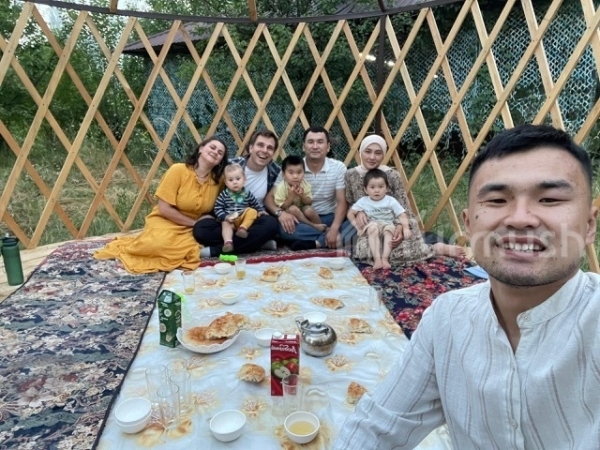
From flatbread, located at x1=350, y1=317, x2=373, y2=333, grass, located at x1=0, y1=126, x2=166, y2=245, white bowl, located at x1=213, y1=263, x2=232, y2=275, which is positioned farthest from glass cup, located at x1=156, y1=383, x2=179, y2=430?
grass, located at x1=0, y1=126, x2=166, y2=245

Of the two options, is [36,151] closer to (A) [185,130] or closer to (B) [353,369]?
(A) [185,130]

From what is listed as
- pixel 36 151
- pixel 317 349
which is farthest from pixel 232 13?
pixel 317 349

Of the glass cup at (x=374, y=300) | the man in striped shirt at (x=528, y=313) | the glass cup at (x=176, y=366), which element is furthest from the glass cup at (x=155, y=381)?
the glass cup at (x=374, y=300)

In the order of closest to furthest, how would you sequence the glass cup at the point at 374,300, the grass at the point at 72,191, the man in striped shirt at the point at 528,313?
the man in striped shirt at the point at 528,313 < the glass cup at the point at 374,300 < the grass at the point at 72,191

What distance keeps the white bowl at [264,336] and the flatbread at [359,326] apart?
28 centimetres

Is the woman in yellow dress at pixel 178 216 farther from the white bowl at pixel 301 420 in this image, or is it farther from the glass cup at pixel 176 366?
the white bowl at pixel 301 420

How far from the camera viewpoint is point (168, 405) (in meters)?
1.01

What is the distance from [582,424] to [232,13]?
449 centimetres

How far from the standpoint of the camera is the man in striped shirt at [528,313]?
0.49 m

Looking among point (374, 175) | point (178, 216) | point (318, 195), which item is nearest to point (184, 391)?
point (178, 216)

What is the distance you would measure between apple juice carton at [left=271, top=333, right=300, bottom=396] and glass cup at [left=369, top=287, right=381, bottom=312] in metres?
0.65

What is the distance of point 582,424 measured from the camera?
1.62ft

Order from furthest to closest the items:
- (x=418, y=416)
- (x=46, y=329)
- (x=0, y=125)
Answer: (x=0, y=125)
(x=46, y=329)
(x=418, y=416)

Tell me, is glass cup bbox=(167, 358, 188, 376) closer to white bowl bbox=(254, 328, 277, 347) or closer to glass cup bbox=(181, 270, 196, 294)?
white bowl bbox=(254, 328, 277, 347)
